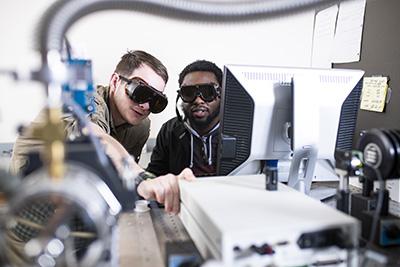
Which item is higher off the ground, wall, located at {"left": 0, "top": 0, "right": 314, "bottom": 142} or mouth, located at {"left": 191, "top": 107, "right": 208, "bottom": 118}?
wall, located at {"left": 0, "top": 0, "right": 314, "bottom": 142}

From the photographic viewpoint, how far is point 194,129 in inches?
75.3

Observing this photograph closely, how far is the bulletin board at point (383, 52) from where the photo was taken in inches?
63.3

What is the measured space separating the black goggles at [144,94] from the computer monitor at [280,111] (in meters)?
0.56

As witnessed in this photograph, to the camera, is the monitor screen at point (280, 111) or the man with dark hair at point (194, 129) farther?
the man with dark hair at point (194, 129)

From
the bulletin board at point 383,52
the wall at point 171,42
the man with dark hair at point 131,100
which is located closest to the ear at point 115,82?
the man with dark hair at point 131,100

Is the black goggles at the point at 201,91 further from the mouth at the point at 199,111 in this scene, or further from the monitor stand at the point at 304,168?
the monitor stand at the point at 304,168

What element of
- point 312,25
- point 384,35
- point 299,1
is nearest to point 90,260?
point 299,1

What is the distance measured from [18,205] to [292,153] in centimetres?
85

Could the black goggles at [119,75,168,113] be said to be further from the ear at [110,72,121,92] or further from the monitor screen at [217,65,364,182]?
the monitor screen at [217,65,364,182]

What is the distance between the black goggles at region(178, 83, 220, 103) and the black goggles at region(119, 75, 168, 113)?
0.11 m

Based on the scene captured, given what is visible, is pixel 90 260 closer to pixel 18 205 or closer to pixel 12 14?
pixel 18 205

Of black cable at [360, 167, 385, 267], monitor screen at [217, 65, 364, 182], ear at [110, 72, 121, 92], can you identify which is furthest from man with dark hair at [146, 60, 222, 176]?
black cable at [360, 167, 385, 267]

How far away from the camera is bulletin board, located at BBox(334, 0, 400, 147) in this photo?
5.27 ft

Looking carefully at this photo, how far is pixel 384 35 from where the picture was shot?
170 cm
